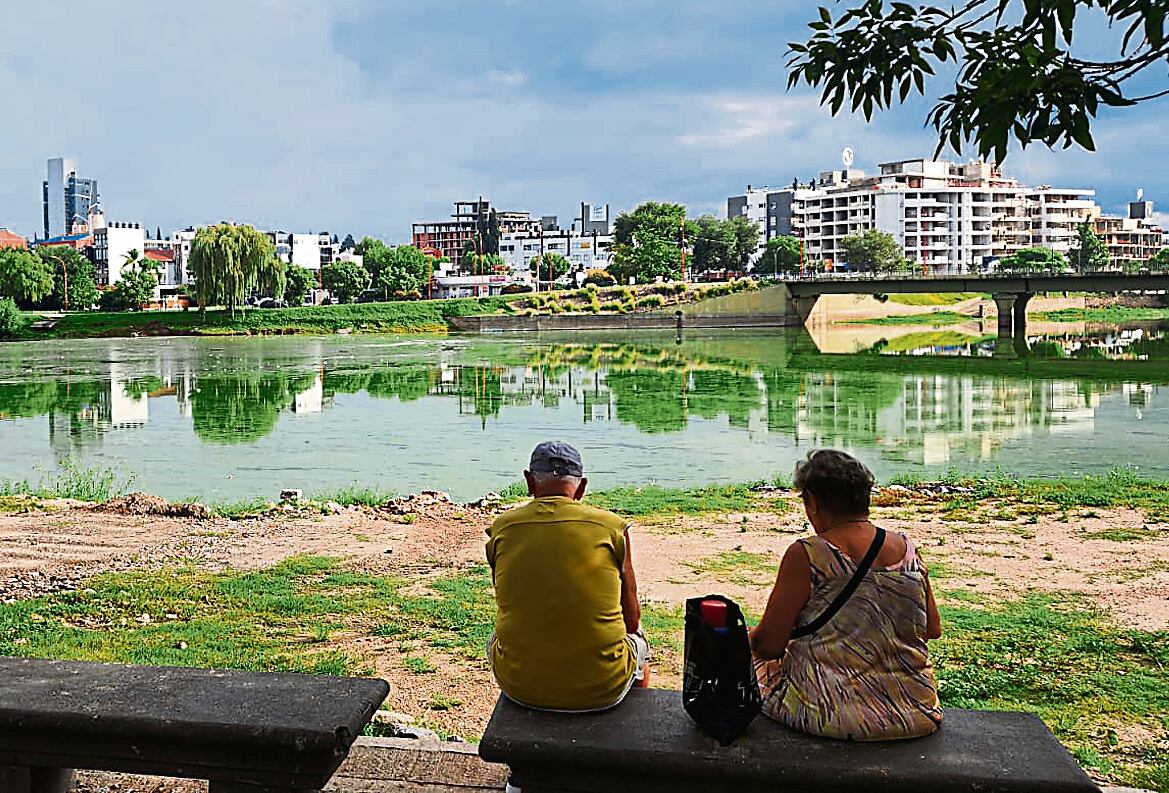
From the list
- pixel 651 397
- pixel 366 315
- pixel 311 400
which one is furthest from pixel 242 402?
pixel 366 315

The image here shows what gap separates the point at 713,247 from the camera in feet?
339

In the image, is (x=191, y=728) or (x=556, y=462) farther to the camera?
(x=556, y=462)

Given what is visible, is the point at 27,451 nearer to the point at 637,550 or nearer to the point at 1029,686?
the point at 637,550

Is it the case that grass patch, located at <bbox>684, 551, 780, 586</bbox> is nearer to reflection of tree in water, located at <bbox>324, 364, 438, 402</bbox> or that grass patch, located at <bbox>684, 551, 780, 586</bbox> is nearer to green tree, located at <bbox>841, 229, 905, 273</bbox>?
reflection of tree in water, located at <bbox>324, 364, 438, 402</bbox>

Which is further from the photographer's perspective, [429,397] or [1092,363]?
[1092,363]

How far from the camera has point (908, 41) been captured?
3467mm

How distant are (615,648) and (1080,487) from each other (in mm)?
8753

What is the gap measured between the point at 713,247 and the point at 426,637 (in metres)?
99.8

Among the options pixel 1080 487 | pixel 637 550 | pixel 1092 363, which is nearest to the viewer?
pixel 637 550

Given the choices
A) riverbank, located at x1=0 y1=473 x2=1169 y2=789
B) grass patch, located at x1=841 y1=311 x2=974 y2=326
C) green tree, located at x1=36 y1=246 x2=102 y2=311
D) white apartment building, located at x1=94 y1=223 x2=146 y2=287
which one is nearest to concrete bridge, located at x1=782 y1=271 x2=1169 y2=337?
grass patch, located at x1=841 y1=311 x2=974 y2=326

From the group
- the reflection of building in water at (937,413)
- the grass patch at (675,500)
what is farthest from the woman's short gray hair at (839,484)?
the reflection of building in water at (937,413)

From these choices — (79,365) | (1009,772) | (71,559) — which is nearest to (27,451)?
(71,559)

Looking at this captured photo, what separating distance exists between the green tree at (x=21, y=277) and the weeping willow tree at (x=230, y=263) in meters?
15.4

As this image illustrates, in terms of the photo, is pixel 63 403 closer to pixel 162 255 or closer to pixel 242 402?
pixel 242 402
